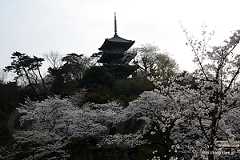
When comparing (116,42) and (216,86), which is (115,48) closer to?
(116,42)

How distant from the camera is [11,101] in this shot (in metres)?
33.7

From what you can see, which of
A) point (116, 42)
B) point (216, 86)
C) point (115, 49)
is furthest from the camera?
point (115, 49)

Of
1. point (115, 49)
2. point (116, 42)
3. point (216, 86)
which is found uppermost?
point (116, 42)

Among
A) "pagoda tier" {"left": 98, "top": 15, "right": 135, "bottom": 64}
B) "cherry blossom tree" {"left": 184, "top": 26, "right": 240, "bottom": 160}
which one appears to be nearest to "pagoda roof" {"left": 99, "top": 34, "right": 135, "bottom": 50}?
"pagoda tier" {"left": 98, "top": 15, "right": 135, "bottom": 64}

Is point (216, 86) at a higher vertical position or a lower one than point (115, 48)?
lower

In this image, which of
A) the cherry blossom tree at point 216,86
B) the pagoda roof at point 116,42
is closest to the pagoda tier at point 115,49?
the pagoda roof at point 116,42

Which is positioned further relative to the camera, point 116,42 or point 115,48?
point 115,48

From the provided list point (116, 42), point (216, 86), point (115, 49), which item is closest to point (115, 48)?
point (115, 49)

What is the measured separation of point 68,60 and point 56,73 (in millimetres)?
8794

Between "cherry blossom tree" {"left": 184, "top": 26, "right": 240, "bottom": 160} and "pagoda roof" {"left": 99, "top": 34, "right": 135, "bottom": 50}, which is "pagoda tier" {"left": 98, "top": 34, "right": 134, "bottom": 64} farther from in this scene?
"cherry blossom tree" {"left": 184, "top": 26, "right": 240, "bottom": 160}

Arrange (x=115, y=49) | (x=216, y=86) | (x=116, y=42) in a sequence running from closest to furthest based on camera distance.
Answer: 1. (x=216, y=86)
2. (x=116, y=42)
3. (x=115, y=49)

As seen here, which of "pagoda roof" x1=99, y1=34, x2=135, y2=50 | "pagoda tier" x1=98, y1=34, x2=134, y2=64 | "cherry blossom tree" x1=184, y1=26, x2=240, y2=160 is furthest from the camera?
"pagoda tier" x1=98, y1=34, x2=134, y2=64

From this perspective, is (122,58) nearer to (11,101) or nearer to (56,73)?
(56,73)

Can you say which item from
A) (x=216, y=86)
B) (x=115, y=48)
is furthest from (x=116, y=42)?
(x=216, y=86)
